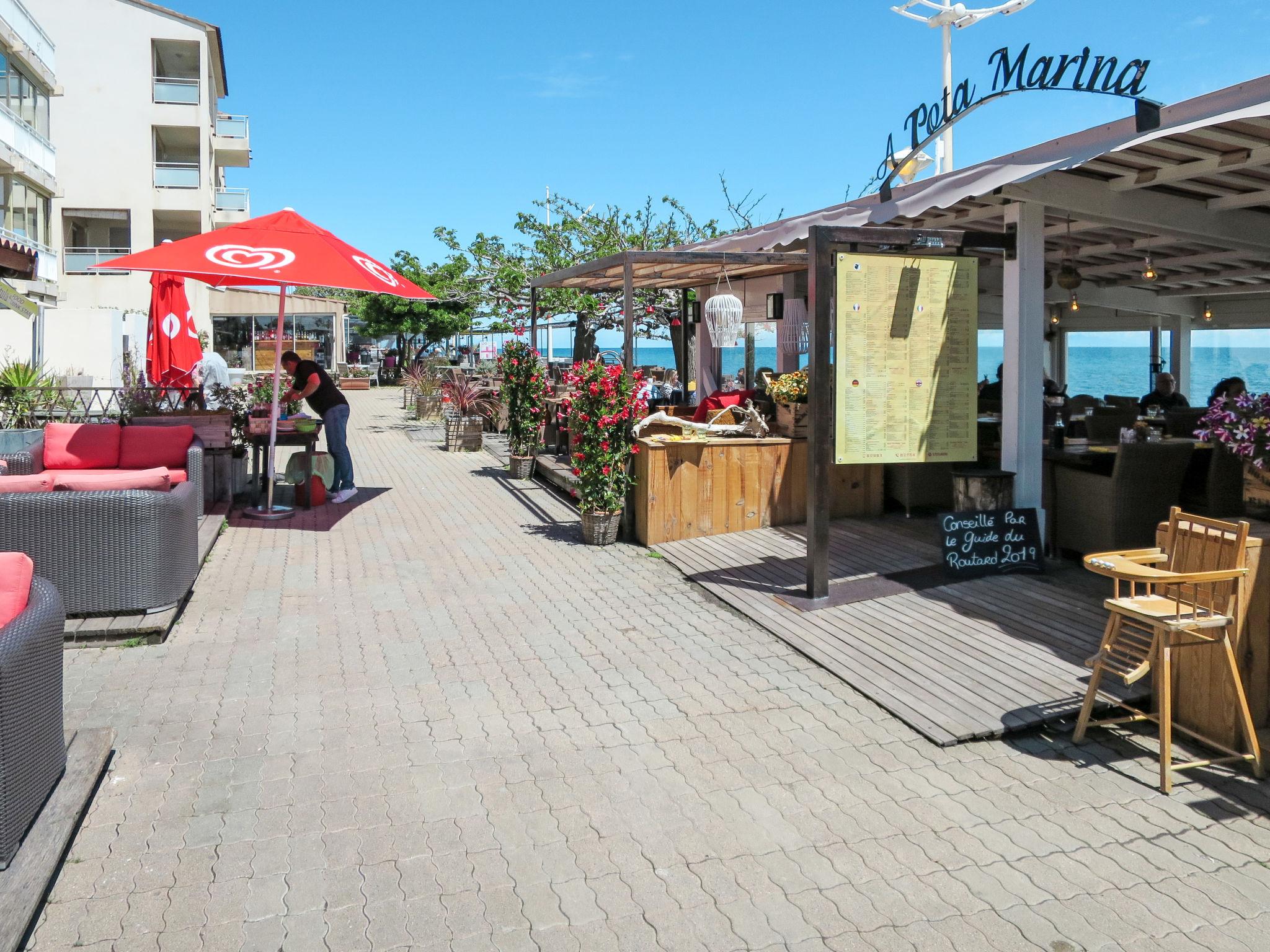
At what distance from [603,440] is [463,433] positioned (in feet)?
27.2

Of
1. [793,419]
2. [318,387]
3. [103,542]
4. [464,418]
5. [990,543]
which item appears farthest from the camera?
[464,418]

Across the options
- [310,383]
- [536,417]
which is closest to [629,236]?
[536,417]

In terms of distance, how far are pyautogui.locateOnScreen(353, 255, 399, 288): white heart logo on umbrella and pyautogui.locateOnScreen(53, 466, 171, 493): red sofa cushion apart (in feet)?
8.27

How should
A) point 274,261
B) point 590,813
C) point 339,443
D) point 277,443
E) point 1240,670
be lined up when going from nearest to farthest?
point 590,813 < point 1240,670 < point 274,261 < point 277,443 < point 339,443

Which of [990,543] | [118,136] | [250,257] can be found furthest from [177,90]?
[990,543]

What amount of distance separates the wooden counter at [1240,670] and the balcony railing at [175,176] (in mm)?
34009

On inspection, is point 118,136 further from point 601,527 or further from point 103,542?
point 103,542

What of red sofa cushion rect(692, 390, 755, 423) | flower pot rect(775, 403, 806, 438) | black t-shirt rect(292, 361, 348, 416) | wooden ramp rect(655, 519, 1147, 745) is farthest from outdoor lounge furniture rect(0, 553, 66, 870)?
black t-shirt rect(292, 361, 348, 416)

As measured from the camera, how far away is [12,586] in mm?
3547

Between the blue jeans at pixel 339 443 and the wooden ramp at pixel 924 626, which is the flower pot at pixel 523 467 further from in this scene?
the wooden ramp at pixel 924 626

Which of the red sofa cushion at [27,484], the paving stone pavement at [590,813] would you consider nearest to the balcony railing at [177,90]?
the red sofa cushion at [27,484]

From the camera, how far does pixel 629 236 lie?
21.9 metres

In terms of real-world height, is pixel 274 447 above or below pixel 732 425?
below

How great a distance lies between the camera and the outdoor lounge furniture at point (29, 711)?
3.15 metres
